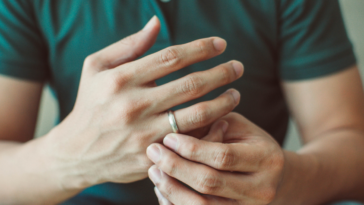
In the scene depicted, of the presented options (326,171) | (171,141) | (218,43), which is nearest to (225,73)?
(218,43)

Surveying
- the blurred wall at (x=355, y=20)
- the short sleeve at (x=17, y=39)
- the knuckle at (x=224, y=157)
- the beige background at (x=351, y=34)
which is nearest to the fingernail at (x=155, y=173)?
the knuckle at (x=224, y=157)

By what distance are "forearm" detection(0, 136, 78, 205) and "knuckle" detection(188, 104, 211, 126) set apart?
0.33 metres

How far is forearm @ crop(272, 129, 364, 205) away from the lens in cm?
52

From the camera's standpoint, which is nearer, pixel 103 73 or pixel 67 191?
pixel 103 73

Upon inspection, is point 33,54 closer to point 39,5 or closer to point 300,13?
point 39,5

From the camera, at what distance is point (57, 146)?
50 cm

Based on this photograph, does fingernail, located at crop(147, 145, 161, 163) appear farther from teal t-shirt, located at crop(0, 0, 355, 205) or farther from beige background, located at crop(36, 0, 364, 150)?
beige background, located at crop(36, 0, 364, 150)

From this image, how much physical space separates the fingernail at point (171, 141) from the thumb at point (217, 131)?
0.25 feet

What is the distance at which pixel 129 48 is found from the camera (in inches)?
18.7

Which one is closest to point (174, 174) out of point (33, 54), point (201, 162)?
point (201, 162)

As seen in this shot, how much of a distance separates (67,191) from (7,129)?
24 cm

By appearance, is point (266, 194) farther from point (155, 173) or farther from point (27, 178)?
point (27, 178)

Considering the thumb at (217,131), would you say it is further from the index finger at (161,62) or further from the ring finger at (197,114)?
the index finger at (161,62)

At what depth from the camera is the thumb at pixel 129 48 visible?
1.54ft
